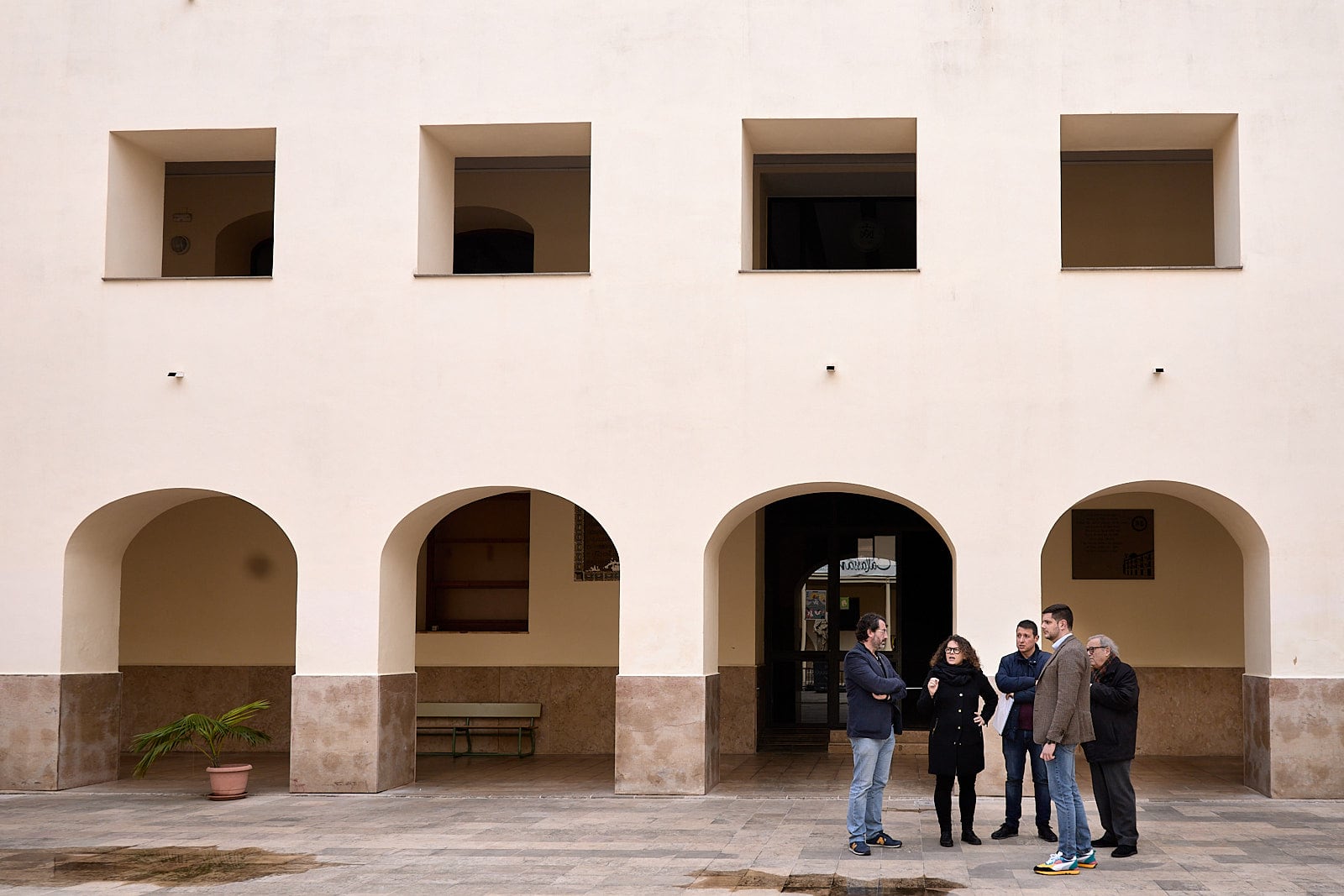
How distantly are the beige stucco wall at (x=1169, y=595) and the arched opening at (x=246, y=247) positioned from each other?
10128 mm

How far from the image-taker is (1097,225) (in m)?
16.7

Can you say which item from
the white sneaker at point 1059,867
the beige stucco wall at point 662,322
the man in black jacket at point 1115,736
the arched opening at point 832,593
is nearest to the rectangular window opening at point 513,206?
the beige stucco wall at point 662,322

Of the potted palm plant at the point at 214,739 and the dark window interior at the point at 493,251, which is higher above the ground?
the dark window interior at the point at 493,251

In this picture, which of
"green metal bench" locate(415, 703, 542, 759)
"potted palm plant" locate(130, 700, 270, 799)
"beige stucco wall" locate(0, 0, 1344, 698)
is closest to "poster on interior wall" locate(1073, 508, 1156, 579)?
"beige stucco wall" locate(0, 0, 1344, 698)

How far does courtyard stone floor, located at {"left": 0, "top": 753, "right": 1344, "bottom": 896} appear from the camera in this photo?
354 inches

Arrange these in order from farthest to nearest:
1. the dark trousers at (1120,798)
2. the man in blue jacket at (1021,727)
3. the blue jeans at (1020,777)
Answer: the blue jeans at (1020,777), the man in blue jacket at (1021,727), the dark trousers at (1120,798)

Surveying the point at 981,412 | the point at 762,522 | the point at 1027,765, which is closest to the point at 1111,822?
the point at 1027,765

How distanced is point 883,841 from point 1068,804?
1390mm

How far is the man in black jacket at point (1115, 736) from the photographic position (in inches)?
378

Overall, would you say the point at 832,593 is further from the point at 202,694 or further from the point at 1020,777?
the point at 202,694

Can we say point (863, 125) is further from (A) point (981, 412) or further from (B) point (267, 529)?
(B) point (267, 529)

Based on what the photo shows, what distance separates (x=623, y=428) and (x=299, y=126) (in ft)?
Answer: 13.9

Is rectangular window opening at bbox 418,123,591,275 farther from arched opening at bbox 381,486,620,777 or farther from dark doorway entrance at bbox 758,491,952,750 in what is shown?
dark doorway entrance at bbox 758,491,952,750

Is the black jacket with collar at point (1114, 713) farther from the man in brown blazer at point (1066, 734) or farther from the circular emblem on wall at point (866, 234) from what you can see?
the circular emblem on wall at point (866, 234)
